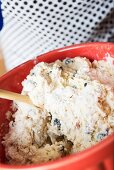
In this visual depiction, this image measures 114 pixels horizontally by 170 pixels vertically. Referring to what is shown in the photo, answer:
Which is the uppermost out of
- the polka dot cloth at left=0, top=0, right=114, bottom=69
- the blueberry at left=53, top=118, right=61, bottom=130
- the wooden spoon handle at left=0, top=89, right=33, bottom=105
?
the polka dot cloth at left=0, top=0, right=114, bottom=69

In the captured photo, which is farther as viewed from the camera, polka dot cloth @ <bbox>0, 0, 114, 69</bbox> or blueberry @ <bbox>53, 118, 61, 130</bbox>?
polka dot cloth @ <bbox>0, 0, 114, 69</bbox>

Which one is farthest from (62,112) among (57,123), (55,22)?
(55,22)

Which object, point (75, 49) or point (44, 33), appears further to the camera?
point (44, 33)

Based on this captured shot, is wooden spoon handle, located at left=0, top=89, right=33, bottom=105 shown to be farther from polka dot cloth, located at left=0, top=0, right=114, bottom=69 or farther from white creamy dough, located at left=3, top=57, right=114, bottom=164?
polka dot cloth, located at left=0, top=0, right=114, bottom=69

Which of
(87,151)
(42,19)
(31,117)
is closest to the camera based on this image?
(87,151)

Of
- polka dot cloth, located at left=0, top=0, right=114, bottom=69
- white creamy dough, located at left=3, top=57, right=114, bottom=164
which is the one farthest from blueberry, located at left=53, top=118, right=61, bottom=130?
polka dot cloth, located at left=0, top=0, right=114, bottom=69

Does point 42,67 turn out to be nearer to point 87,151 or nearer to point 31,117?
point 31,117

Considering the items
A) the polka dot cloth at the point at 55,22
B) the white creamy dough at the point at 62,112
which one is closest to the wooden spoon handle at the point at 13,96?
the white creamy dough at the point at 62,112

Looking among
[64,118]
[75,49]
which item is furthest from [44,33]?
[64,118]

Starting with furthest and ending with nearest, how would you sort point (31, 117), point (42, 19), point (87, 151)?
point (42, 19) → point (31, 117) → point (87, 151)
